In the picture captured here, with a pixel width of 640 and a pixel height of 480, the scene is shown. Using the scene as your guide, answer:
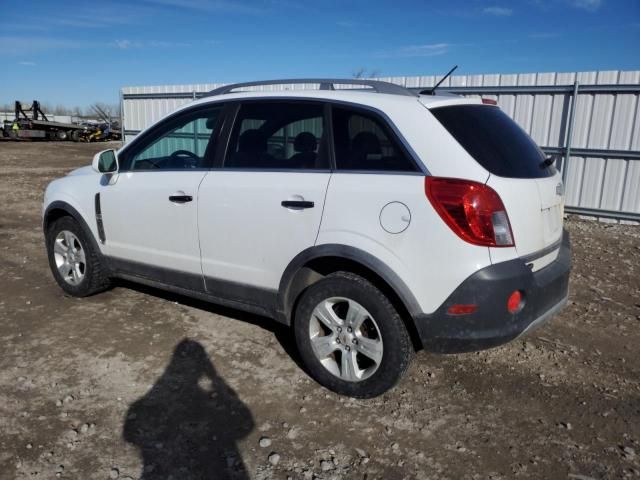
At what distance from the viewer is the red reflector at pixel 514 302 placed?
111 inches

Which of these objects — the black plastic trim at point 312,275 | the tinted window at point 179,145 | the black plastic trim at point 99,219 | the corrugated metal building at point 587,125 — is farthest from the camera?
the corrugated metal building at point 587,125

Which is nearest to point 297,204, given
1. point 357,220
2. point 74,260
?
point 357,220

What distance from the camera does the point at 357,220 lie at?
300cm

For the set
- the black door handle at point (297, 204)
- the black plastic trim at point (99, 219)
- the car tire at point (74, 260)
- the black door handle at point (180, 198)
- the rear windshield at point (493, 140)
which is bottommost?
the car tire at point (74, 260)

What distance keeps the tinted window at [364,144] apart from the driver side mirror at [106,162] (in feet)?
6.55

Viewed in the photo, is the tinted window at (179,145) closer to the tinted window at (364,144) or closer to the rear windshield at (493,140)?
the tinted window at (364,144)

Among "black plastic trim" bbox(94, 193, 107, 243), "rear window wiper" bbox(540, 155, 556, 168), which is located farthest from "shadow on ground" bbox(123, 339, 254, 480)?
"rear window wiper" bbox(540, 155, 556, 168)

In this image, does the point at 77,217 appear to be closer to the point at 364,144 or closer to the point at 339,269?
the point at 339,269

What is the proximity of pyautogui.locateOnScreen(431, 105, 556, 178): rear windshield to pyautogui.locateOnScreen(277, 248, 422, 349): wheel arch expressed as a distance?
2.59 feet

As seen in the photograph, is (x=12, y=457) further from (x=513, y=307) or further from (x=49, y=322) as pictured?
(x=513, y=307)

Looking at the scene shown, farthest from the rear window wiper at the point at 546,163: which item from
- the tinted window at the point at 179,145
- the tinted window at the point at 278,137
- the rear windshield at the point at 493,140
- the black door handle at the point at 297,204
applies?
the tinted window at the point at 179,145

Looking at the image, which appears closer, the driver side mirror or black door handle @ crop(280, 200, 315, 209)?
black door handle @ crop(280, 200, 315, 209)

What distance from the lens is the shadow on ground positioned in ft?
8.57

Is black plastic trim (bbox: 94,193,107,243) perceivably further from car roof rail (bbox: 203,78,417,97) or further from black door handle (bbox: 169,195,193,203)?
car roof rail (bbox: 203,78,417,97)
